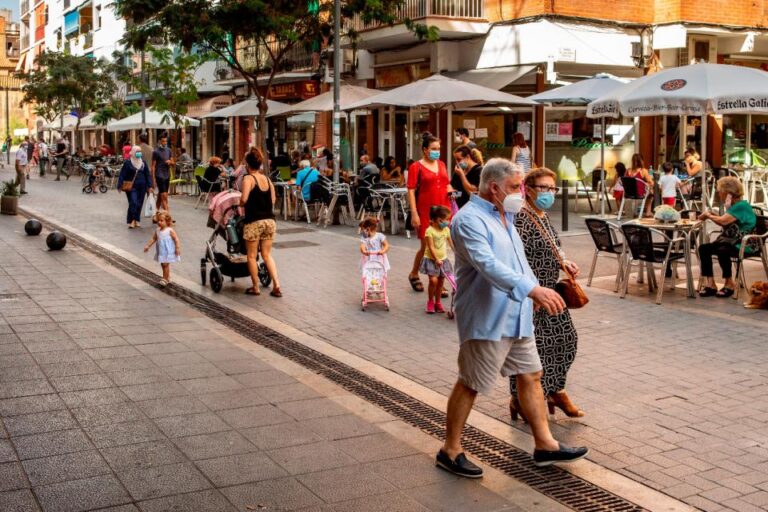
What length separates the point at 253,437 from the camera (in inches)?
228

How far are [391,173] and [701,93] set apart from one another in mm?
10155

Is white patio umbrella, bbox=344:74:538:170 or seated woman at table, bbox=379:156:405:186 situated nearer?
white patio umbrella, bbox=344:74:538:170

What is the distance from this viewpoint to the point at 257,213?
10.9 m

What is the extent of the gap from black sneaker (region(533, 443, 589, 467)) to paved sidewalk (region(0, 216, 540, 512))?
0.90 feet

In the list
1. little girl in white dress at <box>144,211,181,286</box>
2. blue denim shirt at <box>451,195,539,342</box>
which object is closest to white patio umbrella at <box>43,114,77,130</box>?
little girl in white dress at <box>144,211,181,286</box>

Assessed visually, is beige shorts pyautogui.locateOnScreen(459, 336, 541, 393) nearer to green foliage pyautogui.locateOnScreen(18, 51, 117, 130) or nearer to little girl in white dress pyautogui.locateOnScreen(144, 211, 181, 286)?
little girl in white dress pyautogui.locateOnScreen(144, 211, 181, 286)

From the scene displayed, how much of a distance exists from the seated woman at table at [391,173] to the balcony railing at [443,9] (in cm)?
380

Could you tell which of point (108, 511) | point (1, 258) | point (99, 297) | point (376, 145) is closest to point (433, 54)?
point (376, 145)

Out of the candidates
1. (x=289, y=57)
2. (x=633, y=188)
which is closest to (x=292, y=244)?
(x=633, y=188)

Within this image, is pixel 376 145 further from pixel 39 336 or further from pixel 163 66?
pixel 39 336

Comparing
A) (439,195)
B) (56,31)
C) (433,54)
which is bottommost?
(439,195)

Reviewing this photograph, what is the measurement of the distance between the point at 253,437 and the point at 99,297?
5544 millimetres

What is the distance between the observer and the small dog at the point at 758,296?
32.6ft

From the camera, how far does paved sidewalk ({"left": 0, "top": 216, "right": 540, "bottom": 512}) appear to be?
482 centimetres
